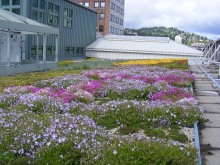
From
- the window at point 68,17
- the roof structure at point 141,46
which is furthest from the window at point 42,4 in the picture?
the roof structure at point 141,46

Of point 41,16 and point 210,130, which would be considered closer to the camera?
point 210,130

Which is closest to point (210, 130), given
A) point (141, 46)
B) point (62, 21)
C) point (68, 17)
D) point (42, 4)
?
point (42, 4)

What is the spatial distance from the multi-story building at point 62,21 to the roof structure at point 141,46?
2295mm

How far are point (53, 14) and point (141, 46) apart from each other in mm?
16561

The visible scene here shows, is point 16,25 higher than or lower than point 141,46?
higher

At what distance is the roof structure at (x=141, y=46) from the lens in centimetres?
4794

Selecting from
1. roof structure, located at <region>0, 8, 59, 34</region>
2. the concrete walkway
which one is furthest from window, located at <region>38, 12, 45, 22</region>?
the concrete walkway

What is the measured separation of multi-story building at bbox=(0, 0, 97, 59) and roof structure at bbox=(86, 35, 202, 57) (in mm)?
2295

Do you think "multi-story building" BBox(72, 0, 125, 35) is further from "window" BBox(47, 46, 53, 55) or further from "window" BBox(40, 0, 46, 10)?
"window" BBox(40, 0, 46, 10)

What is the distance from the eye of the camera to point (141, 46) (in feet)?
166

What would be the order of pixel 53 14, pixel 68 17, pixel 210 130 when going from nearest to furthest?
pixel 210 130 → pixel 53 14 → pixel 68 17

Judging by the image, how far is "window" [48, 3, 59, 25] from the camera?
1502 inches

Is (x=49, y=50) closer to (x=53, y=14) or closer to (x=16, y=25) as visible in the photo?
(x=53, y=14)

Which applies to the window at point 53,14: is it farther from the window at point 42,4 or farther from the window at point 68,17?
the window at point 68,17
